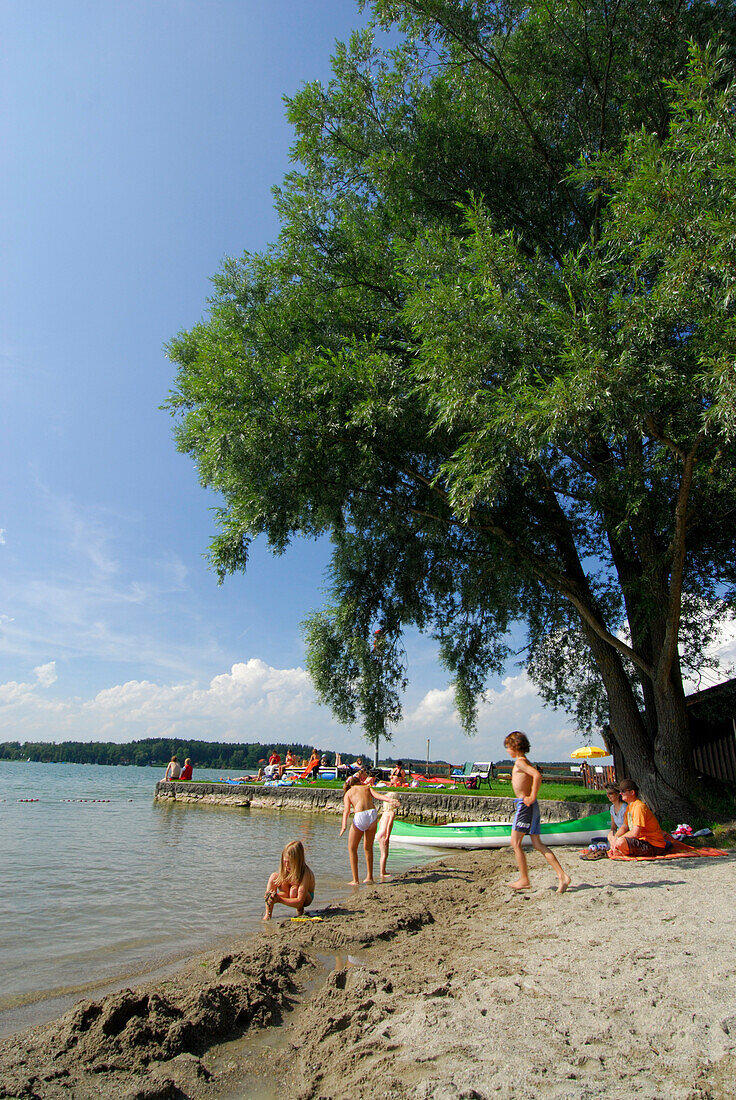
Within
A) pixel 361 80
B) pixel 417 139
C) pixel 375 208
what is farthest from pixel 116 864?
pixel 361 80

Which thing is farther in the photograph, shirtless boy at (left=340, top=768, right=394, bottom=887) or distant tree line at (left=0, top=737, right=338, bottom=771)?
distant tree line at (left=0, top=737, right=338, bottom=771)

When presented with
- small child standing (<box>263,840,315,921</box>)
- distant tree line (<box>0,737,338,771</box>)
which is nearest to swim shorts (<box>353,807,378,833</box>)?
small child standing (<box>263,840,315,921</box>)

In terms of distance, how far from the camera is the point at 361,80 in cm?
1191

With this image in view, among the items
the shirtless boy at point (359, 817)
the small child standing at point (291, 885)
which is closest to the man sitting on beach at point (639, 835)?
the shirtless boy at point (359, 817)

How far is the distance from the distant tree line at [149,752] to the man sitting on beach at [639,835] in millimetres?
126516

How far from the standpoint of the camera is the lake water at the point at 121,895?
5.01 metres

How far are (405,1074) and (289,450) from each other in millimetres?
9053

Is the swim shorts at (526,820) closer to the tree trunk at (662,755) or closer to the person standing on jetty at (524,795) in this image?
the person standing on jetty at (524,795)

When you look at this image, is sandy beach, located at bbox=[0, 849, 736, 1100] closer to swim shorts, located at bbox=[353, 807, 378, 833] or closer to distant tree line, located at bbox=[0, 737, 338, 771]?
swim shorts, located at bbox=[353, 807, 378, 833]

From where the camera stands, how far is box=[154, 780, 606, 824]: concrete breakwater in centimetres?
1480

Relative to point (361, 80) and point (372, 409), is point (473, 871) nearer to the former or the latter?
point (372, 409)

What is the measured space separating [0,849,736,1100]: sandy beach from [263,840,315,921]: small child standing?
60.2 inches

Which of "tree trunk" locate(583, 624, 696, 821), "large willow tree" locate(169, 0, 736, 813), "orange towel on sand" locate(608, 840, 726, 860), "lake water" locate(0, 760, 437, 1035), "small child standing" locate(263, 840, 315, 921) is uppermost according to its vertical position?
"large willow tree" locate(169, 0, 736, 813)

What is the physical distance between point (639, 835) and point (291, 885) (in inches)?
199
